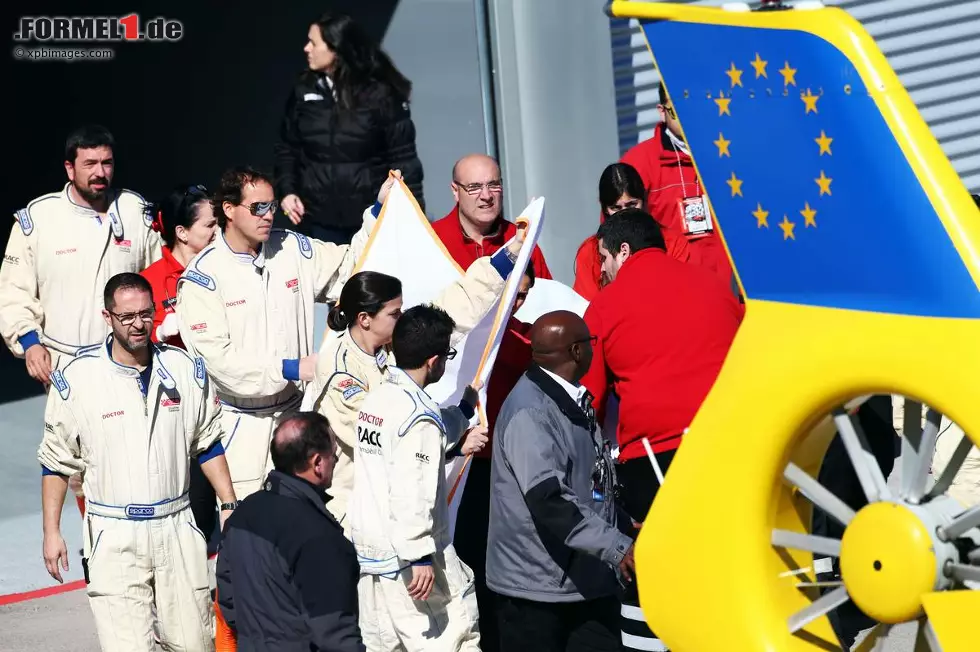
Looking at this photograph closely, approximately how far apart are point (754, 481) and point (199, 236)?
422 cm

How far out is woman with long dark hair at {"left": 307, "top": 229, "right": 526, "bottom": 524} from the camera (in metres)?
5.87

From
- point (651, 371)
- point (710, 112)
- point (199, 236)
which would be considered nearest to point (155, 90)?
point (199, 236)

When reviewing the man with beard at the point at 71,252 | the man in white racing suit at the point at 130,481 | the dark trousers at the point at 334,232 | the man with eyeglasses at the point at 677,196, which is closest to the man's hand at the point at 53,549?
the man in white racing suit at the point at 130,481

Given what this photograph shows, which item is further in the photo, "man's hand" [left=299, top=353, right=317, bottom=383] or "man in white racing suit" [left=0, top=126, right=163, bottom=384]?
"man in white racing suit" [left=0, top=126, right=163, bottom=384]

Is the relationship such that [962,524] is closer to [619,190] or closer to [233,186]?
[619,190]

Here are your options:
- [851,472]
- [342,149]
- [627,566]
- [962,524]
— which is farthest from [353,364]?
[962,524]

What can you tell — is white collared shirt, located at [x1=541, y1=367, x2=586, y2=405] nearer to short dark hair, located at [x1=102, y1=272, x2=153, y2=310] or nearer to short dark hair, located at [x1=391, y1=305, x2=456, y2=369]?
short dark hair, located at [x1=391, y1=305, x2=456, y2=369]

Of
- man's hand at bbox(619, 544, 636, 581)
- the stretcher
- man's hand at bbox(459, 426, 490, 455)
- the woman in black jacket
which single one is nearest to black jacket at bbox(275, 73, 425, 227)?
the woman in black jacket

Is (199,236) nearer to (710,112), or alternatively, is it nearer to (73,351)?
(73,351)

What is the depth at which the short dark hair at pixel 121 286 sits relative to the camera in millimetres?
5777

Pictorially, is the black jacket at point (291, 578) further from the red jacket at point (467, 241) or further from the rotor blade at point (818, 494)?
the red jacket at point (467, 241)

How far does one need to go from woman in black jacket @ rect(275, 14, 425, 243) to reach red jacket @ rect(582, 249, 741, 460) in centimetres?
249

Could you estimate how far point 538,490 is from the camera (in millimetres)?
5203

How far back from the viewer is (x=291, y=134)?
8219 mm
